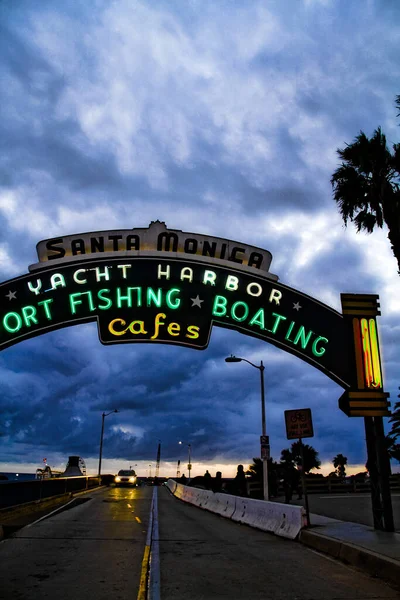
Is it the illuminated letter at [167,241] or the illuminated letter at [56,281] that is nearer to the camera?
the illuminated letter at [56,281]

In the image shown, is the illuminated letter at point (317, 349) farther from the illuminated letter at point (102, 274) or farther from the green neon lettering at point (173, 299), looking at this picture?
the illuminated letter at point (102, 274)

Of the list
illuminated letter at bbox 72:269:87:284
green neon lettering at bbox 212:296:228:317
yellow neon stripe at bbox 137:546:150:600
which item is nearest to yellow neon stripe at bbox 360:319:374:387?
green neon lettering at bbox 212:296:228:317

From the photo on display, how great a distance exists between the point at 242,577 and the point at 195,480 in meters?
46.4

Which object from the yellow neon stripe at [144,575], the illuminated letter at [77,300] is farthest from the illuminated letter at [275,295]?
the yellow neon stripe at [144,575]

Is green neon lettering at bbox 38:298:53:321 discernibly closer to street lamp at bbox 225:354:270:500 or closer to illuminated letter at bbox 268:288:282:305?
illuminated letter at bbox 268:288:282:305

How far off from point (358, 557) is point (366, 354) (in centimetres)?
604

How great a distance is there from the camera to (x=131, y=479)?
53.1 meters

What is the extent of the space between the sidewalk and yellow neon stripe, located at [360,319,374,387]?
3713mm

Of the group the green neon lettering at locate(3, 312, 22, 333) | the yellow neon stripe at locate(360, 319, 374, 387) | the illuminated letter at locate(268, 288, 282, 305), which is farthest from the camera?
the illuminated letter at locate(268, 288, 282, 305)

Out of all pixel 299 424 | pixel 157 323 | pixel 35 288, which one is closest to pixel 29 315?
pixel 35 288

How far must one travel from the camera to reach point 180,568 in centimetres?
895

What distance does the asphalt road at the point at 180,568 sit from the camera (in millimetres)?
7273

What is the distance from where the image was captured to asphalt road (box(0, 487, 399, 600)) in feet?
23.9

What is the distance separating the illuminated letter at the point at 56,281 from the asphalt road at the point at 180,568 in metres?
6.20
